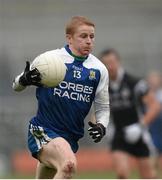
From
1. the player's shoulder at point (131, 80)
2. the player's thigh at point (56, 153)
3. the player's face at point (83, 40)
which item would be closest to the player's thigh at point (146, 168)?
the player's shoulder at point (131, 80)

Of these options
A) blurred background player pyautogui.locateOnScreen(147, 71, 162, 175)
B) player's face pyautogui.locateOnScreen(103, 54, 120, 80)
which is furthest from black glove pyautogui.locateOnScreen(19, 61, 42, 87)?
blurred background player pyautogui.locateOnScreen(147, 71, 162, 175)

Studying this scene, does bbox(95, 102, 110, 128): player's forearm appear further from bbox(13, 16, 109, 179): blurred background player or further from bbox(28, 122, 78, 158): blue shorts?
bbox(28, 122, 78, 158): blue shorts

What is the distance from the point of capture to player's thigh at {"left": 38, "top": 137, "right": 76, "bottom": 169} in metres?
7.93

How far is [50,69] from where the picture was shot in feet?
26.6

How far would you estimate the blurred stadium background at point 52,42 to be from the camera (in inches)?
770

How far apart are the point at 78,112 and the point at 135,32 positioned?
14638mm

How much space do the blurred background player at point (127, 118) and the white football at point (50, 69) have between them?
13.1ft

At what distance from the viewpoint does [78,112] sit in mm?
8367

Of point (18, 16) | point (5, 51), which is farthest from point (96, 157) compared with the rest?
point (18, 16)

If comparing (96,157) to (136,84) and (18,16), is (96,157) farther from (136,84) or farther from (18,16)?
(136,84)

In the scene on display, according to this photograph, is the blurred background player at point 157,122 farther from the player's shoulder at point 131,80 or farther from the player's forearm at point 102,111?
the player's forearm at point 102,111

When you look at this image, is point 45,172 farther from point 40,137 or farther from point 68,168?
point 68,168

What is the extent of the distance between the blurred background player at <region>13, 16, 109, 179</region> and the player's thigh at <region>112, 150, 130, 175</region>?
143 inches

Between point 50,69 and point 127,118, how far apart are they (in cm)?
467
